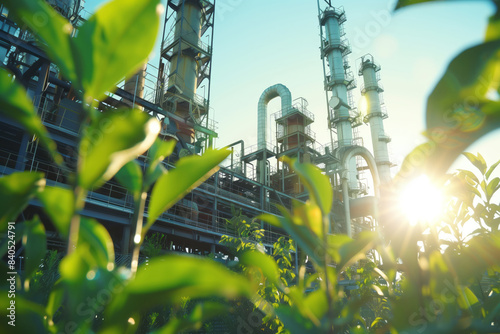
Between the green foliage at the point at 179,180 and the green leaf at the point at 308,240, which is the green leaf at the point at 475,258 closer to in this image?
the green leaf at the point at 308,240

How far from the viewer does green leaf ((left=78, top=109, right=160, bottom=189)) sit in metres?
0.29

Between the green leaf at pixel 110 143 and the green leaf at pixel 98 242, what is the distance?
8cm

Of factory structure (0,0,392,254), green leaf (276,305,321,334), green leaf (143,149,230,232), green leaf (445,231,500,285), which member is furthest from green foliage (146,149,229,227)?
factory structure (0,0,392,254)

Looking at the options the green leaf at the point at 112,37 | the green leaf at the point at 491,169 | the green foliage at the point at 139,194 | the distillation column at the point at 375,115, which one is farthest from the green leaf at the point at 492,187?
the distillation column at the point at 375,115

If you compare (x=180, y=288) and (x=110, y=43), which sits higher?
(x=110, y=43)

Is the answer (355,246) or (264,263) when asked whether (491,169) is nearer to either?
(355,246)

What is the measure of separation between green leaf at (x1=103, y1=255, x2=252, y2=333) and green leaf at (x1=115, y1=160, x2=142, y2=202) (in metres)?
0.18

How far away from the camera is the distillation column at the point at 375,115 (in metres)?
21.5

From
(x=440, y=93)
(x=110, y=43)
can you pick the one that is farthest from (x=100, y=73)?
(x=440, y=93)

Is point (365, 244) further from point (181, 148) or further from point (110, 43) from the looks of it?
point (181, 148)

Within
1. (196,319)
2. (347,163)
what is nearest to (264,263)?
(196,319)

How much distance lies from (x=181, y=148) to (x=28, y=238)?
1288 centimetres

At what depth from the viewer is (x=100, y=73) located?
0.32 m

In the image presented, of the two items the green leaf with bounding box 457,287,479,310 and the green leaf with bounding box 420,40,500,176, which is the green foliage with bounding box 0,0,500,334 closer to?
the green leaf with bounding box 420,40,500,176
